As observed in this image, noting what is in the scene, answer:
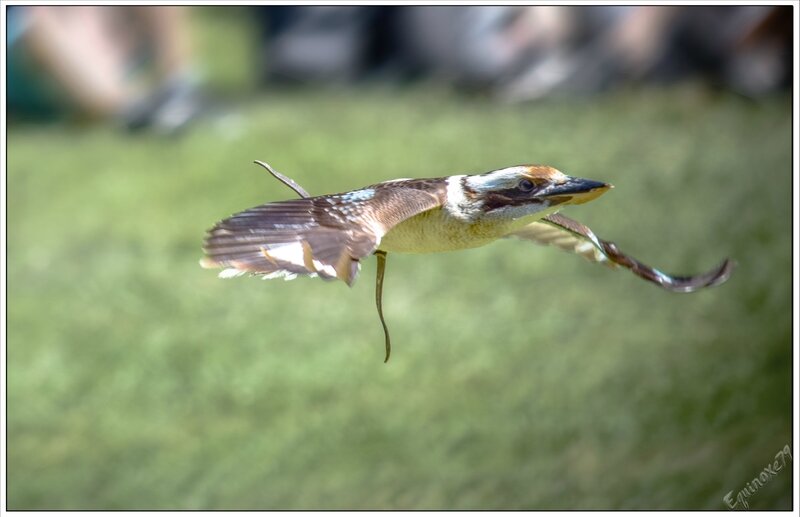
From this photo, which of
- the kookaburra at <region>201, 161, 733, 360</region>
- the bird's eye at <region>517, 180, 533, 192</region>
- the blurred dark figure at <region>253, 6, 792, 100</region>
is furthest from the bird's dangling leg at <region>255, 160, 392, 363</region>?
the blurred dark figure at <region>253, 6, 792, 100</region>

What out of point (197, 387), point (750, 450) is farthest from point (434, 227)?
point (197, 387)

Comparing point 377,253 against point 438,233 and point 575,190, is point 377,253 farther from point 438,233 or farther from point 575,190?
point 575,190

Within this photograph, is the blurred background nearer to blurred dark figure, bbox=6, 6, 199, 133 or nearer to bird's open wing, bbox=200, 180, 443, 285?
blurred dark figure, bbox=6, 6, 199, 133

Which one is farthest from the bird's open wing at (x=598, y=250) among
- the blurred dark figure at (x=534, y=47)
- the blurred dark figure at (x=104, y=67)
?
the blurred dark figure at (x=104, y=67)

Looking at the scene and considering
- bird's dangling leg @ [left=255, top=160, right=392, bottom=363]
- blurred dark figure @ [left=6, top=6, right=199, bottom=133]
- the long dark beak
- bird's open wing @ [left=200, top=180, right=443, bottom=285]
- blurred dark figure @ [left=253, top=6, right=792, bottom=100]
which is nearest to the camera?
bird's open wing @ [left=200, top=180, right=443, bottom=285]

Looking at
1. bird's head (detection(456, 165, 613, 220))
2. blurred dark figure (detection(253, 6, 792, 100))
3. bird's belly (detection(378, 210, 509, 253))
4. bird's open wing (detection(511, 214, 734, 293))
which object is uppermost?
bird's head (detection(456, 165, 613, 220))

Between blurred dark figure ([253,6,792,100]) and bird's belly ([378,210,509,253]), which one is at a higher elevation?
bird's belly ([378,210,509,253])

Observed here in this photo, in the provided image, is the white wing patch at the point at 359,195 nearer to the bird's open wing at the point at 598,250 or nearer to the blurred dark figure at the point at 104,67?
the bird's open wing at the point at 598,250

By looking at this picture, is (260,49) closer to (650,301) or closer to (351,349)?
(351,349)
